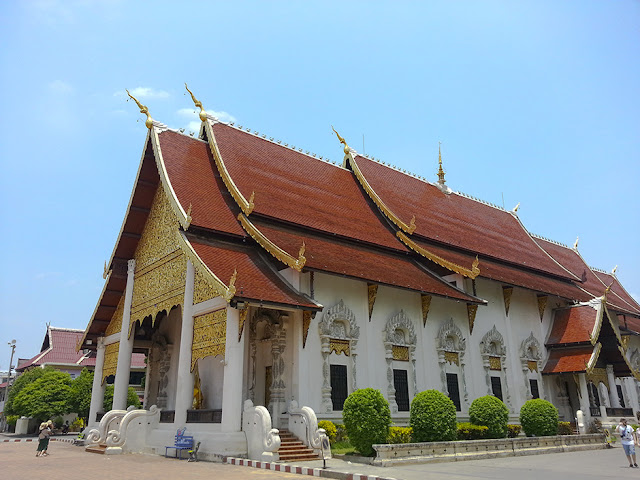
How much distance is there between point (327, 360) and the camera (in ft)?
42.6

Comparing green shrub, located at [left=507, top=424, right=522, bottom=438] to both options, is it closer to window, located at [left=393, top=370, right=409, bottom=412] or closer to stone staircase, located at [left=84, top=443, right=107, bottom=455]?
window, located at [left=393, top=370, right=409, bottom=412]

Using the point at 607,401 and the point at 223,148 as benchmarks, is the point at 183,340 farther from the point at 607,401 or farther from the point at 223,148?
the point at 607,401

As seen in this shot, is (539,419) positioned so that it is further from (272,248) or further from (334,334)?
(272,248)

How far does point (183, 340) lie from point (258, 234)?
2.97 metres

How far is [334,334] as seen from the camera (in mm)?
13406

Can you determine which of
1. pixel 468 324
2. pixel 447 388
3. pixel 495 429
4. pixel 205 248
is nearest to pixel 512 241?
pixel 468 324

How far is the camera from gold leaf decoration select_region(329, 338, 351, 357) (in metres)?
13.3

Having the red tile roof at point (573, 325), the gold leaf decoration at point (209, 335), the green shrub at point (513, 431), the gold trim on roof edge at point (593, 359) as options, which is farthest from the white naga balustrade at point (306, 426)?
the red tile roof at point (573, 325)

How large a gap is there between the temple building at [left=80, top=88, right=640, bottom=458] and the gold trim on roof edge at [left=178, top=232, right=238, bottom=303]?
5cm

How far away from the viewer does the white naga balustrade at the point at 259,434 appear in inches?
395

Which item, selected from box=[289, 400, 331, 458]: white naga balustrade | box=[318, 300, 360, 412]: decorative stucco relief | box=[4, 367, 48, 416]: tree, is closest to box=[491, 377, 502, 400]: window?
box=[318, 300, 360, 412]: decorative stucco relief

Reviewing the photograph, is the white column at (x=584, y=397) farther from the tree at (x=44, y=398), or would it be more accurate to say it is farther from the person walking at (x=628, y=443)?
the tree at (x=44, y=398)

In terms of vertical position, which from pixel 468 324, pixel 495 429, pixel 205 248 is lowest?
pixel 495 429

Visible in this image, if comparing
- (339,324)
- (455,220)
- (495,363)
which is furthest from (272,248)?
(455,220)
